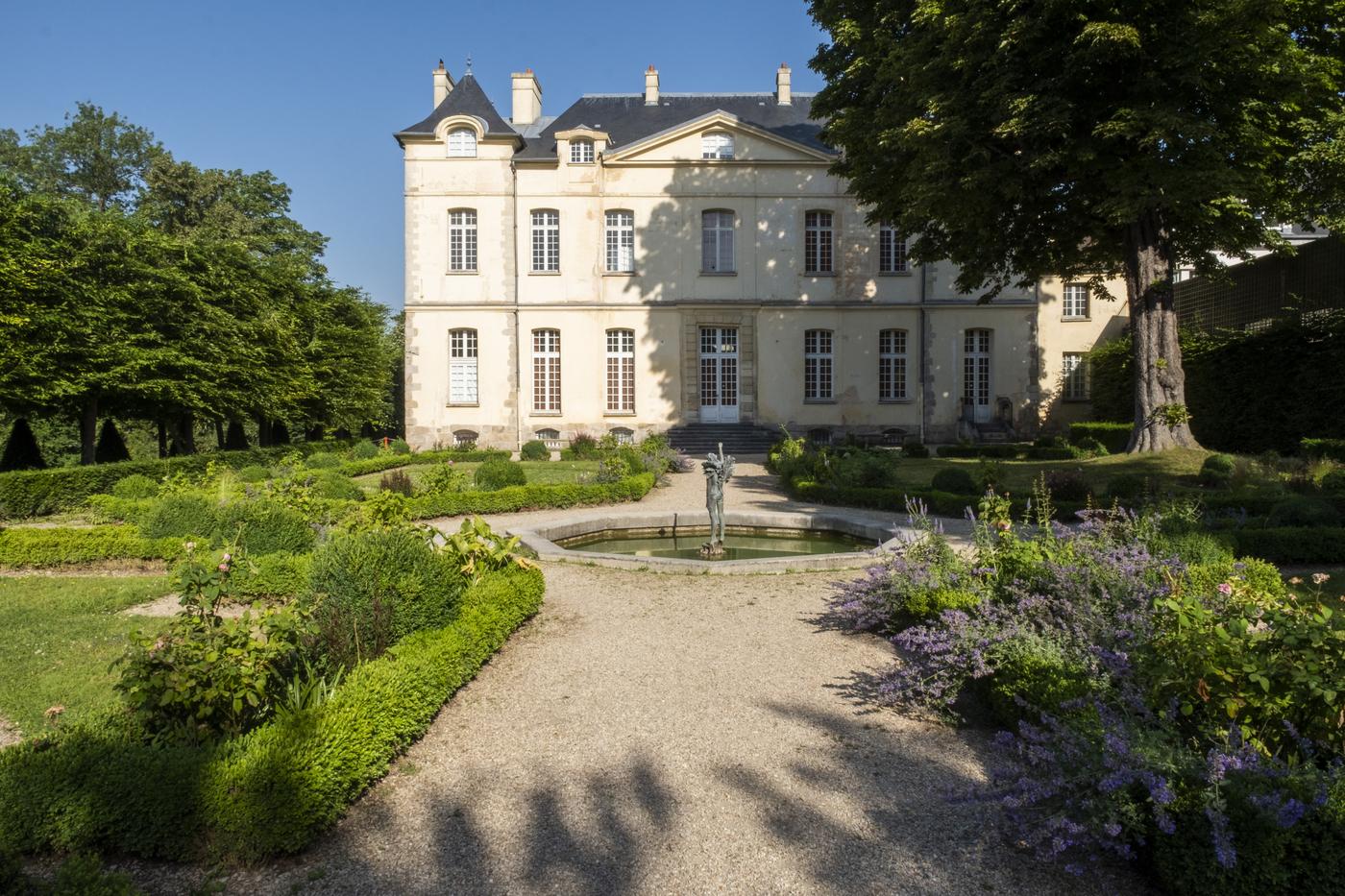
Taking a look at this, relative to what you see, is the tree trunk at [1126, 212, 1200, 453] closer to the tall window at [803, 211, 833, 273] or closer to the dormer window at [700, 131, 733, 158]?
the tall window at [803, 211, 833, 273]

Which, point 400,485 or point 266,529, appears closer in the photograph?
point 266,529

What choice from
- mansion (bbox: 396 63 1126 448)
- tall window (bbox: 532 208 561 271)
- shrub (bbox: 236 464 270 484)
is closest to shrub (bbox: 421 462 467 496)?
shrub (bbox: 236 464 270 484)

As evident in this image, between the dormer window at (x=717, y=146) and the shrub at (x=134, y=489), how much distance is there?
1741 centimetres

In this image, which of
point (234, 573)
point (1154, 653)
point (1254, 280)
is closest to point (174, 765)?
point (234, 573)

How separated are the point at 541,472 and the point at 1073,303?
18394mm

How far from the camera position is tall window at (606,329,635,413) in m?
24.6

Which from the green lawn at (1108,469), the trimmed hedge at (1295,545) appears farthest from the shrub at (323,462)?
the trimmed hedge at (1295,545)

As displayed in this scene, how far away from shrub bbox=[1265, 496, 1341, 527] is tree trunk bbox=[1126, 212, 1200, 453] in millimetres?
5938

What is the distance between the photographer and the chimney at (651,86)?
27141mm

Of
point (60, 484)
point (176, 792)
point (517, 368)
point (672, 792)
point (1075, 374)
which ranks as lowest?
point (672, 792)

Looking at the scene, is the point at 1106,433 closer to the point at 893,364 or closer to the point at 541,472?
the point at 893,364

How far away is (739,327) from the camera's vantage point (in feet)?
80.0

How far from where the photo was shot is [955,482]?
11.9m

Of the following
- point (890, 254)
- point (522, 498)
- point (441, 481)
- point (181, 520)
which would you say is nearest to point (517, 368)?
point (890, 254)
